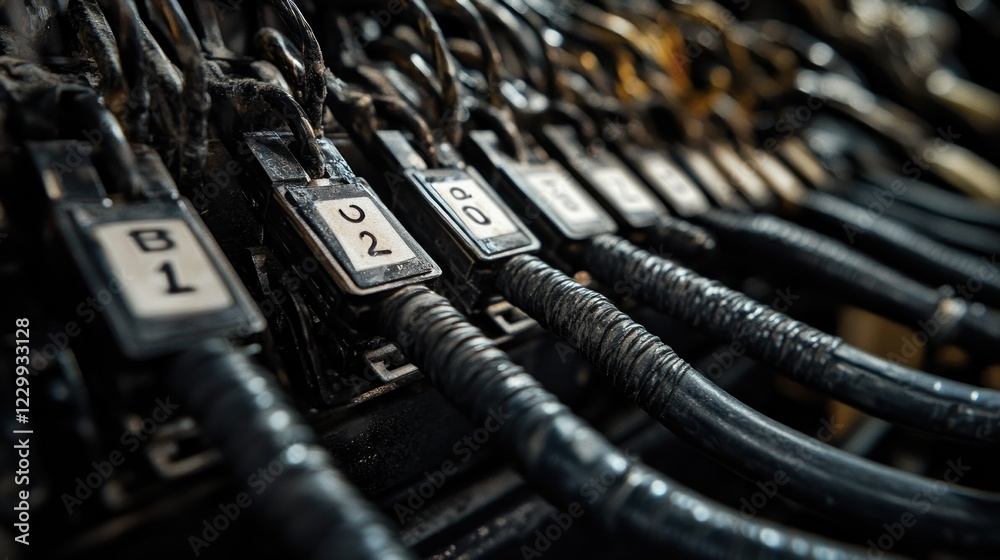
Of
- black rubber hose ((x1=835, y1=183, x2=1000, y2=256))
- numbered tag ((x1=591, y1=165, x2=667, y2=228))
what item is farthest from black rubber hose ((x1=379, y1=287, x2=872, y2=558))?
black rubber hose ((x1=835, y1=183, x2=1000, y2=256))

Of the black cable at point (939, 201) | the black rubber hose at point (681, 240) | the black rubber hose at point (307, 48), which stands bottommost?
the black cable at point (939, 201)

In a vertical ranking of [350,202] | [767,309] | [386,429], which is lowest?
[386,429]

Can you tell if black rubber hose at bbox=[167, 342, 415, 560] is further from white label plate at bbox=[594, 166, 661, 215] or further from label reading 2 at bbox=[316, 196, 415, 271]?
white label plate at bbox=[594, 166, 661, 215]

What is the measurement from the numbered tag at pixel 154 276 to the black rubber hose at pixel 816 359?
Answer: 0.49 meters

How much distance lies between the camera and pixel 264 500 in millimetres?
395

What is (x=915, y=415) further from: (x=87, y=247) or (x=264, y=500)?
(x=87, y=247)

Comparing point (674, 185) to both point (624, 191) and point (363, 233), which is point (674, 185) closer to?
point (624, 191)

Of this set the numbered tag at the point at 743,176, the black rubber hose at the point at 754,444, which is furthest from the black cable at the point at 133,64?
the numbered tag at the point at 743,176

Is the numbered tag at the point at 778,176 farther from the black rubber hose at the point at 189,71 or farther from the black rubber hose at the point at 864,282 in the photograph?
the black rubber hose at the point at 189,71

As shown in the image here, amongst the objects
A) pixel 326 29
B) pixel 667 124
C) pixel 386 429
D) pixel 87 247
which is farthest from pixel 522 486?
pixel 667 124

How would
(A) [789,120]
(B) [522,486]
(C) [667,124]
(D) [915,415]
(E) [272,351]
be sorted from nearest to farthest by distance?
(E) [272,351] < (D) [915,415] < (B) [522,486] < (C) [667,124] < (A) [789,120]

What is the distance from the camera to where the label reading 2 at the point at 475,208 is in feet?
2.31

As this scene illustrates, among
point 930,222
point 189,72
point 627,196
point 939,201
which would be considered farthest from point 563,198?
point 939,201

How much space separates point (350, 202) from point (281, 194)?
0.07 metres
